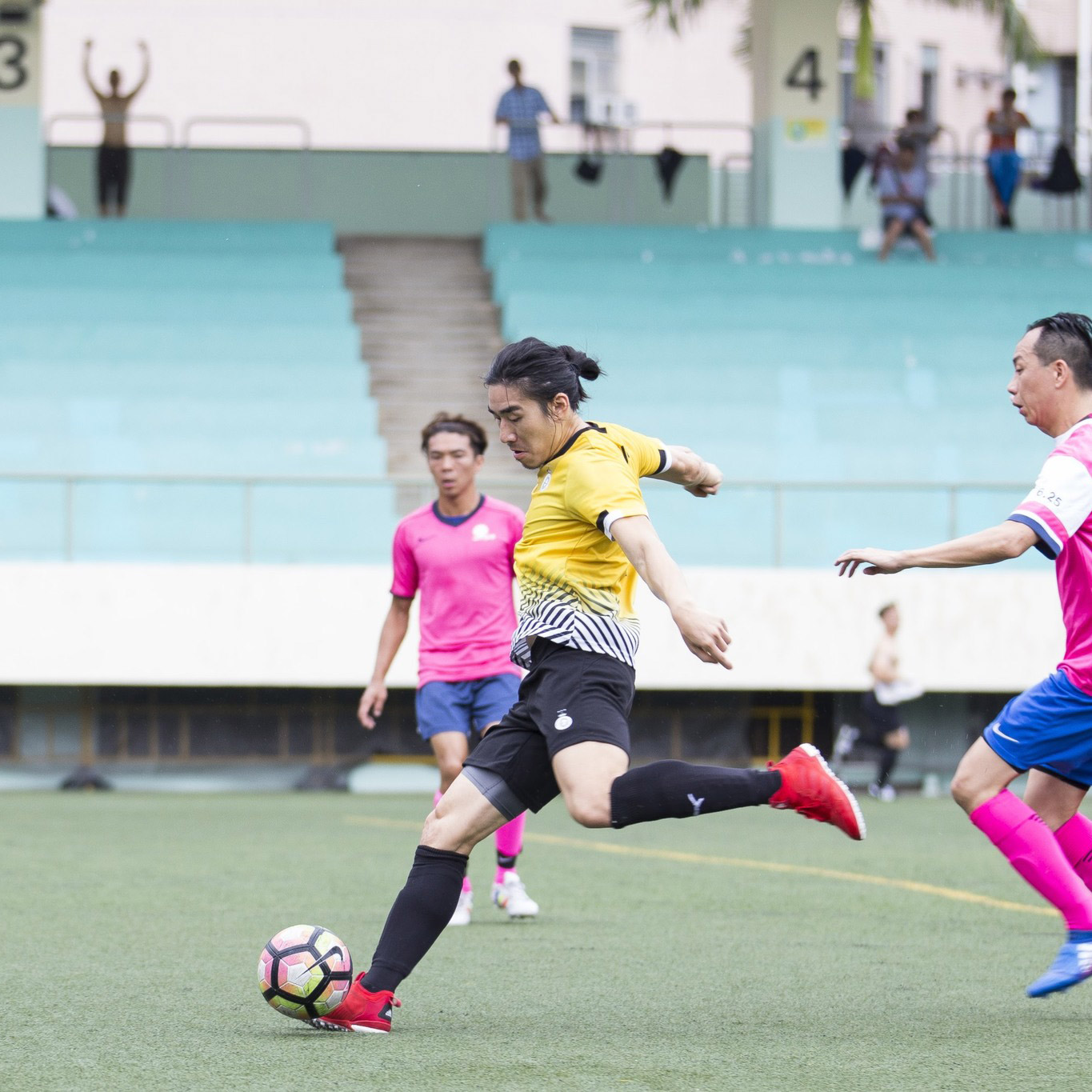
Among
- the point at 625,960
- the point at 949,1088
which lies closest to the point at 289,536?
the point at 625,960

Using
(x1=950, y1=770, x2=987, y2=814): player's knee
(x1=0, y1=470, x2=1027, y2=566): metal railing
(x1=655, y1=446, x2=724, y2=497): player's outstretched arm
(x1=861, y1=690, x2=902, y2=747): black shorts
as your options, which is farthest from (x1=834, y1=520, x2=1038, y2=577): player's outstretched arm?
(x1=861, y1=690, x2=902, y2=747): black shorts

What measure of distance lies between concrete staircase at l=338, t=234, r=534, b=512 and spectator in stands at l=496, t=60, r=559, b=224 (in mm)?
931

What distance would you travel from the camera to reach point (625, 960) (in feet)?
22.0

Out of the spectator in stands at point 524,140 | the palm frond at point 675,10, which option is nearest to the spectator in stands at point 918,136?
the palm frond at point 675,10

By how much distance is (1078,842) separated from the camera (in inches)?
227

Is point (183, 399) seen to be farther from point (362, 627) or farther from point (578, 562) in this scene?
point (578, 562)

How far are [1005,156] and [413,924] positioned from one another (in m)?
20.1

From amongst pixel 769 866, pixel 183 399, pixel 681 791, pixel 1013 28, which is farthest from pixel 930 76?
pixel 681 791

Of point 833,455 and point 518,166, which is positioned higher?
point 518,166

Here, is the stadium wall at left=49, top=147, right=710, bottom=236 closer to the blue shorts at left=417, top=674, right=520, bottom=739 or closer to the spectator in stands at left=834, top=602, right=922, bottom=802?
the spectator in stands at left=834, top=602, right=922, bottom=802

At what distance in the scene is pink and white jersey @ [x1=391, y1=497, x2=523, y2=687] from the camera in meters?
8.12

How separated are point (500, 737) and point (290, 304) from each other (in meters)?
15.2

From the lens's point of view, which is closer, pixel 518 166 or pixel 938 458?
pixel 938 458

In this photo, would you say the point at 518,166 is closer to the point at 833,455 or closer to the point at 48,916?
the point at 833,455
